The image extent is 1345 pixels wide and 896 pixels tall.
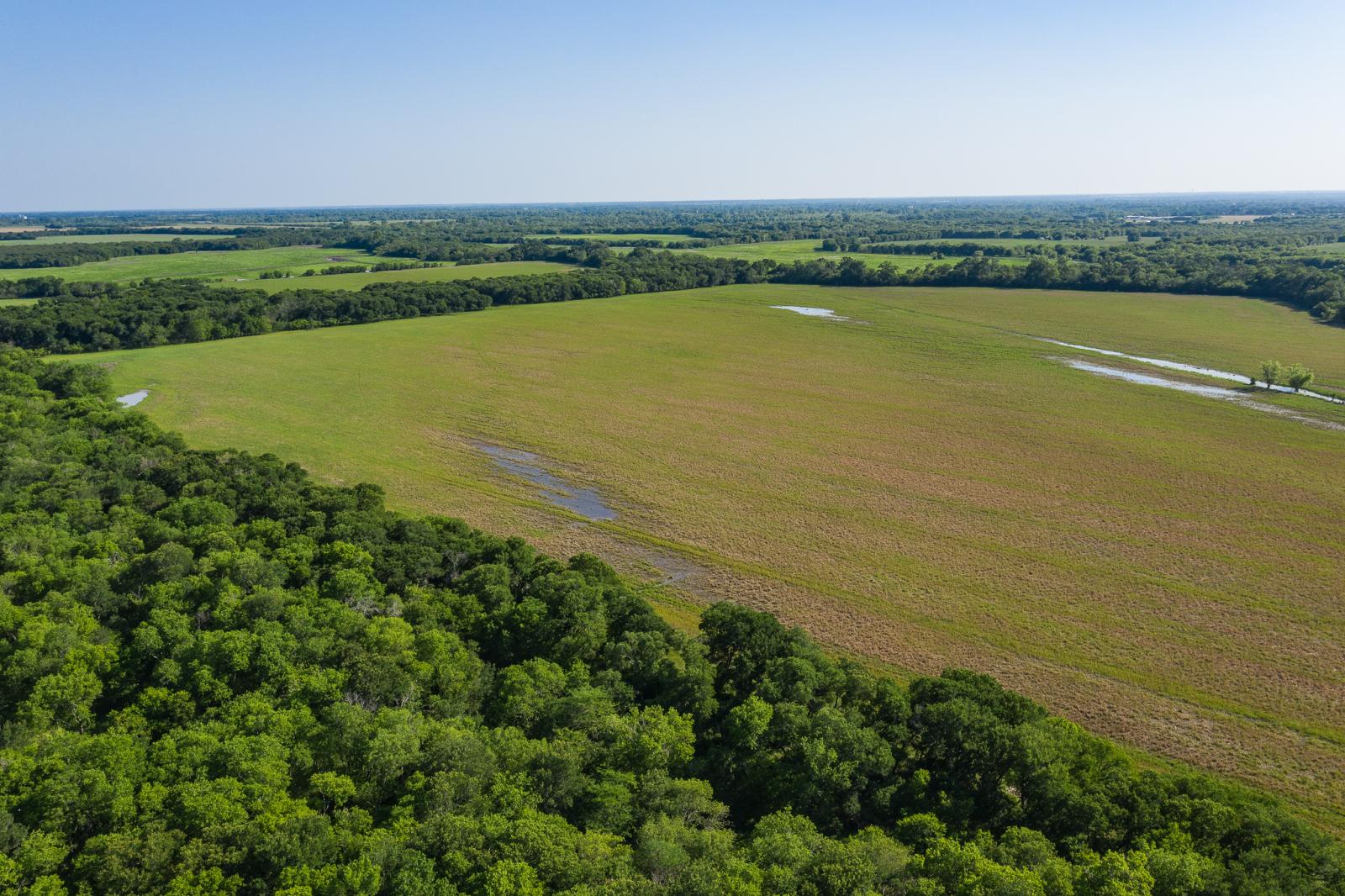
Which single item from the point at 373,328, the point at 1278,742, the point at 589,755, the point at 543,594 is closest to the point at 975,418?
the point at 1278,742

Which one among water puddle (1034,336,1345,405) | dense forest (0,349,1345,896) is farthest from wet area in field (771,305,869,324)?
dense forest (0,349,1345,896)

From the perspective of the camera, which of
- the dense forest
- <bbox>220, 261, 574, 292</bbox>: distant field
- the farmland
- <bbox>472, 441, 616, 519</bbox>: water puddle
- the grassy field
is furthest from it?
<bbox>220, 261, 574, 292</bbox>: distant field

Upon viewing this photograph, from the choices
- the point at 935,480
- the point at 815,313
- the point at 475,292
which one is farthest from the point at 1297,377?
the point at 475,292

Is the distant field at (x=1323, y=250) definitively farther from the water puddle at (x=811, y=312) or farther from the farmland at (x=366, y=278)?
the farmland at (x=366, y=278)

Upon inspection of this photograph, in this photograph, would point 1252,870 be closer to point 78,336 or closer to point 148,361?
point 148,361

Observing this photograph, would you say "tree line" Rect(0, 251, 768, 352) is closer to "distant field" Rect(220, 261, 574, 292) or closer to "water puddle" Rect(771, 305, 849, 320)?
"distant field" Rect(220, 261, 574, 292)
